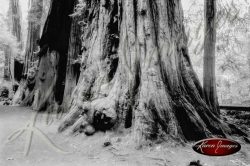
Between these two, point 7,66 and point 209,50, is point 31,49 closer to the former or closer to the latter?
point 7,66

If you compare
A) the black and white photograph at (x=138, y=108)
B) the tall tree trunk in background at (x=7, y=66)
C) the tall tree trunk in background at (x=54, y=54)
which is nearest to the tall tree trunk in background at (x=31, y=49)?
the tall tree trunk in background at (x=54, y=54)

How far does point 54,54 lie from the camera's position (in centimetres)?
1134

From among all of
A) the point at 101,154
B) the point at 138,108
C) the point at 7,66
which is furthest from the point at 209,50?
the point at 7,66

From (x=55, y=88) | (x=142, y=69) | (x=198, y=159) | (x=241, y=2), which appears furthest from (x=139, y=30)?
(x=55, y=88)

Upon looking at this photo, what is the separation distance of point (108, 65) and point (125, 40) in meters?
0.89

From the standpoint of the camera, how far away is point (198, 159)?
3.89 metres

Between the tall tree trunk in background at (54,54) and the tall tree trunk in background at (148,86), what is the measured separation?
5220mm

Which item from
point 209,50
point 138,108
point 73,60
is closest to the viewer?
point 138,108

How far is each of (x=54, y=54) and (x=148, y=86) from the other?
7587 mm

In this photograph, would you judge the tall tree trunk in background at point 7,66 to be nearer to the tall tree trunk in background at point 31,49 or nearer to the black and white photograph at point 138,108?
the tall tree trunk in background at point 31,49

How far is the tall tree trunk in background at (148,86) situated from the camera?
181 inches

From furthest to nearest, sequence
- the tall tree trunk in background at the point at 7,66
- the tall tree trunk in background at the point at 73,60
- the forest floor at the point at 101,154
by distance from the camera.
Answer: the tall tree trunk in background at the point at 7,66
the tall tree trunk in background at the point at 73,60
the forest floor at the point at 101,154

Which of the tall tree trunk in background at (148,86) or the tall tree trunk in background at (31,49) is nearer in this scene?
the tall tree trunk in background at (148,86)

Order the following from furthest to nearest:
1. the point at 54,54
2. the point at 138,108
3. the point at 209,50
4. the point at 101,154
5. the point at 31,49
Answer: the point at 31,49 < the point at 54,54 < the point at 209,50 < the point at 138,108 < the point at 101,154
